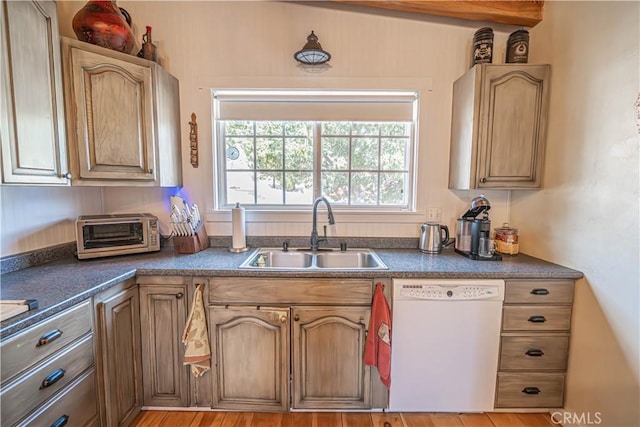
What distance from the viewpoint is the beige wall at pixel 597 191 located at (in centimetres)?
134

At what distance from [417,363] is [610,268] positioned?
3.56 feet

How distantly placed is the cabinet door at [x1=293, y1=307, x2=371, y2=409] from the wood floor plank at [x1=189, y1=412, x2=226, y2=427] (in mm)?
433

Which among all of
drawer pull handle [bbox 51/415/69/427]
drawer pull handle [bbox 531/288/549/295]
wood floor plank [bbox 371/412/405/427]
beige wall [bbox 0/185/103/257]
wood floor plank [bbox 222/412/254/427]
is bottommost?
wood floor plank [bbox 222/412/254/427]

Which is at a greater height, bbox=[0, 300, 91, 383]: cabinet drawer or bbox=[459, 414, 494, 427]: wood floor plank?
bbox=[0, 300, 91, 383]: cabinet drawer

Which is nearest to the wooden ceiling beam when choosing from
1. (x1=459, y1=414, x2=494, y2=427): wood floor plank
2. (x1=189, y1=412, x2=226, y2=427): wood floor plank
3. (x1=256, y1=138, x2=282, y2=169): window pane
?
(x1=256, y1=138, x2=282, y2=169): window pane

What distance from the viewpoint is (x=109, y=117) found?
1.65 meters

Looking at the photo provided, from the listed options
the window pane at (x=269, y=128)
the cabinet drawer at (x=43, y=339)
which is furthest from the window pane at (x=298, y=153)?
the cabinet drawer at (x=43, y=339)

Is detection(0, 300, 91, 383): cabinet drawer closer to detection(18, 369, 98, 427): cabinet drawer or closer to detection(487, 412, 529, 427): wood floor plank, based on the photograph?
detection(18, 369, 98, 427): cabinet drawer

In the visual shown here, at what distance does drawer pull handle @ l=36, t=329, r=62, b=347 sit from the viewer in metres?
1.07

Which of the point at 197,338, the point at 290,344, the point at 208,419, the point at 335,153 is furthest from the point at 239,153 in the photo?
the point at 208,419

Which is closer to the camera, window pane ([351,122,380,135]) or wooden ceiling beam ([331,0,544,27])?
wooden ceiling beam ([331,0,544,27])

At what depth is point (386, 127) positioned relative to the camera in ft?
7.25

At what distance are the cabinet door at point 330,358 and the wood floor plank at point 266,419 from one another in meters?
0.12

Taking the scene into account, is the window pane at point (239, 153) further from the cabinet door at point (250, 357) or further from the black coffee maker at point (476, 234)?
the black coffee maker at point (476, 234)
